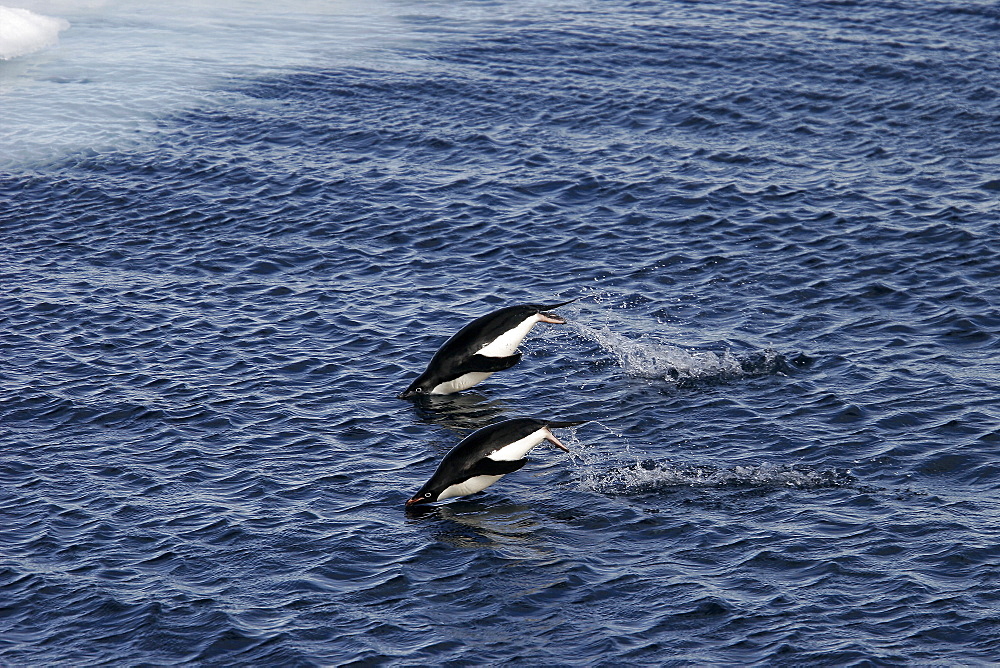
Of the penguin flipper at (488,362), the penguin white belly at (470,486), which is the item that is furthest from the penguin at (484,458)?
the penguin flipper at (488,362)

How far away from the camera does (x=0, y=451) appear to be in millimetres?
16312

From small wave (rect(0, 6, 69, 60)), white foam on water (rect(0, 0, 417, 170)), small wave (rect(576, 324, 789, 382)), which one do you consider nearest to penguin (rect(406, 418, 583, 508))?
small wave (rect(576, 324, 789, 382))

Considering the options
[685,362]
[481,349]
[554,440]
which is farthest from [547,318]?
[554,440]

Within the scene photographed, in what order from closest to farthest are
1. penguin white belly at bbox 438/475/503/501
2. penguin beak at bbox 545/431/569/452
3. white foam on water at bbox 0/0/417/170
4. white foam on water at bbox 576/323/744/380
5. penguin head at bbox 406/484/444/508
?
penguin head at bbox 406/484/444/508
penguin white belly at bbox 438/475/503/501
penguin beak at bbox 545/431/569/452
white foam on water at bbox 576/323/744/380
white foam on water at bbox 0/0/417/170

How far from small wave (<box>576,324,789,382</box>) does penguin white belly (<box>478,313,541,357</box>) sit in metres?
1.80

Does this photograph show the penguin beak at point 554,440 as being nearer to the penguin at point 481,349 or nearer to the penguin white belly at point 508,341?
the penguin at point 481,349

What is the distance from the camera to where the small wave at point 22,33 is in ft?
123

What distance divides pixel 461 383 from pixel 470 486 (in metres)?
3.39

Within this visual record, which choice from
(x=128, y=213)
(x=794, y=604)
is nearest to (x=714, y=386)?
(x=794, y=604)

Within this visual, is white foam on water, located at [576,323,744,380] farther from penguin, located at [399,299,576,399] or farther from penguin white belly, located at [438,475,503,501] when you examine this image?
penguin white belly, located at [438,475,503,501]

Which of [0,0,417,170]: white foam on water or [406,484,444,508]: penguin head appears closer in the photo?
[406,484,444,508]: penguin head

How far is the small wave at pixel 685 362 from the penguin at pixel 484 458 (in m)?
3.26

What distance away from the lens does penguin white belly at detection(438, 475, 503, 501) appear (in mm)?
14562

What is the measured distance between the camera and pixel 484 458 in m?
14.7
